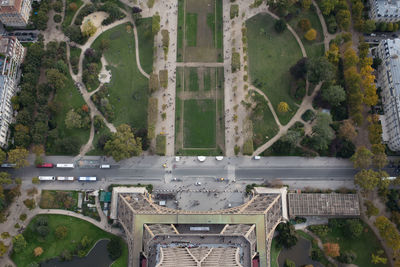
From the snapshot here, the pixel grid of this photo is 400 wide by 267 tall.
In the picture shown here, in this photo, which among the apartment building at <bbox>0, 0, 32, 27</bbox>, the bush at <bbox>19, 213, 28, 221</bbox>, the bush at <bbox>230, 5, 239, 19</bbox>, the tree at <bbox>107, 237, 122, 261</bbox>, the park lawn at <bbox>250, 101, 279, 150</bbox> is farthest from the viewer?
the bush at <bbox>230, 5, 239, 19</bbox>

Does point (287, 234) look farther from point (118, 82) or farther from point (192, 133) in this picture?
point (118, 82)

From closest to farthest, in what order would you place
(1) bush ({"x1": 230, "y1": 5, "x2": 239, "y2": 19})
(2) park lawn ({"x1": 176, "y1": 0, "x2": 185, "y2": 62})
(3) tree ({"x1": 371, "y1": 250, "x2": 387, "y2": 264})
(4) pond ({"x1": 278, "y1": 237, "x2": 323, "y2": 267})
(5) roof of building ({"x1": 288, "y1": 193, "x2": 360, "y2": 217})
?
1. (3) tree ({"x1": 371, "y1": 250, "x2": 387, "y2": 264})
2. (4) pond ({"x1": 278, "y1": 237, "x2": 323, "y2": 267})
3. (5) roof of building ({"x1": 288, "y1": 193, "x2": 360, "y2": 217})
4. (2) park lawn ({"x1": 176, "y1": 0, "x2": 185, "y2": 62})
5. (1) bush ({"x1": 230, "y1": 5, "x2": 239, "y2": 19})

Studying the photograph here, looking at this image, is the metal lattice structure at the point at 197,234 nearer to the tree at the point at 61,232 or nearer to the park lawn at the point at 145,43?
the tree at the point at 61,232

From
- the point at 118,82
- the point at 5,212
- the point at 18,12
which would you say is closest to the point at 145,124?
the point at 118,82

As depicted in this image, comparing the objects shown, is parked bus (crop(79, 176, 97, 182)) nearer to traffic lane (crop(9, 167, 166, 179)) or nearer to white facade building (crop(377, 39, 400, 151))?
traffic lane (crop(9, 167, 166, 179))

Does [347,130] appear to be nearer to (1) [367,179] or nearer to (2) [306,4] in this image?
(1) [367,179]

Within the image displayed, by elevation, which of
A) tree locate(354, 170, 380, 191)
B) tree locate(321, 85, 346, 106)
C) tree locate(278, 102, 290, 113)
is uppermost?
tree locate(321, 85, 346, 106)

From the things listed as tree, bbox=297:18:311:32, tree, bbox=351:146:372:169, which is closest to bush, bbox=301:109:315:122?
tree, bbox=351:146:372:169
